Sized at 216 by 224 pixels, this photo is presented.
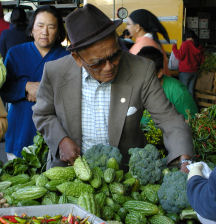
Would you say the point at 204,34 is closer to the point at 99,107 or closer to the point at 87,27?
the point at 99,107

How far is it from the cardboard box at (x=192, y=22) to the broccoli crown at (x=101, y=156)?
848 cm

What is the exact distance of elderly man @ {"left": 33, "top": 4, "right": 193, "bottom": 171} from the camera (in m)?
2.24

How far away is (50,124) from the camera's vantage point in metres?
2.42

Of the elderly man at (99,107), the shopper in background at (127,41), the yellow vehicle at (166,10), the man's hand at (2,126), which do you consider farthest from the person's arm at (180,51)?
the man's hand at (2,126)

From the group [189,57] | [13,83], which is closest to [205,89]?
[189,57]

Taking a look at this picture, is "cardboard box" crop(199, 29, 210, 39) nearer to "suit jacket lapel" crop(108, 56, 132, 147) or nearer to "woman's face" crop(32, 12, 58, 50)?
"woman's face" crop(32, 12, 58, 50)

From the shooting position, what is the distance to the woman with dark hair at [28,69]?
335 cm

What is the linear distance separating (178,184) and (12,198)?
92cm

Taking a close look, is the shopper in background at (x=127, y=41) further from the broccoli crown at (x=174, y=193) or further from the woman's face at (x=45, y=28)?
the broccoli crown at (x=174, y=193)

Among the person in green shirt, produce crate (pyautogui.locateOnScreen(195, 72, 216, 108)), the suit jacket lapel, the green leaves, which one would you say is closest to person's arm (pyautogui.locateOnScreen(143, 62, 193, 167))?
the suit jacket lapel

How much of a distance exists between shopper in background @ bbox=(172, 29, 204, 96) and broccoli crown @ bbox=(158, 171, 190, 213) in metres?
5.33

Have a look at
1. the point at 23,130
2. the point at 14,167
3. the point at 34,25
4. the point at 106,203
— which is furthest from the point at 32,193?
the point at 34,25

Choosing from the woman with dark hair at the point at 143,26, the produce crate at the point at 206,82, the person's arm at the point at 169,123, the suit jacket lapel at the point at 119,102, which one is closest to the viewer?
the person's arm at the point at 169,123

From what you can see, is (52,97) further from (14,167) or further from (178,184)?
(178,184)
